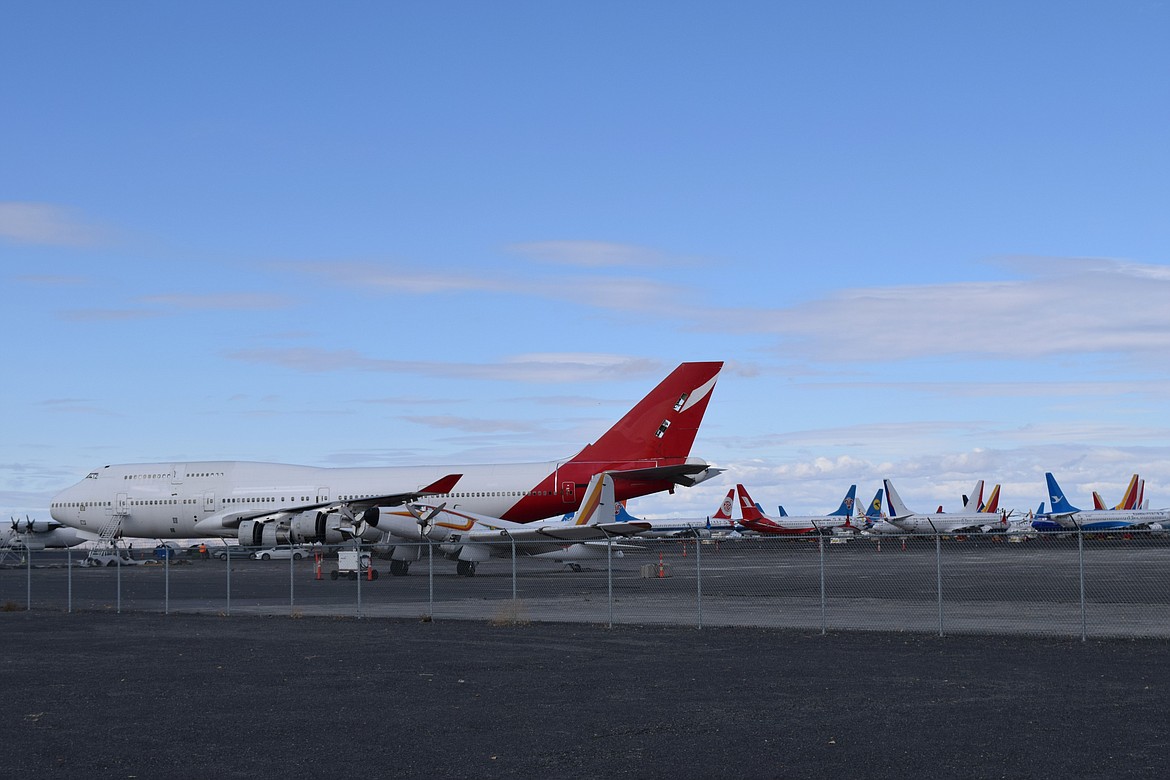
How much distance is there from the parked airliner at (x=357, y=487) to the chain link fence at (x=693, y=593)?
2.78 meters

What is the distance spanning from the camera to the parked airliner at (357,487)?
47.5m

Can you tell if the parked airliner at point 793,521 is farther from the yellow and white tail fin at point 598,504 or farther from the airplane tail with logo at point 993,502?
the yellow and white tail fin at point 598,504

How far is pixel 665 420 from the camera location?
163ft

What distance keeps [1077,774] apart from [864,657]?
7.59m

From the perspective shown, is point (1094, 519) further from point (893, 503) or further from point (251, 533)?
point (251, 533)

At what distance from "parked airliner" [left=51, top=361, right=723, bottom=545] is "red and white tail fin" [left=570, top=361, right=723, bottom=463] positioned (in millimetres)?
41

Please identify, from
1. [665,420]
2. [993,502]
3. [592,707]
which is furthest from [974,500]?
[592,707]

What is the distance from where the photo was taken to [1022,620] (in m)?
20.8

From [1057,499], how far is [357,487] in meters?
58.2

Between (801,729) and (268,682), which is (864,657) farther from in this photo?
(268,682)

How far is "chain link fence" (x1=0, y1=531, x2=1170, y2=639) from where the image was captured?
21.2 metres

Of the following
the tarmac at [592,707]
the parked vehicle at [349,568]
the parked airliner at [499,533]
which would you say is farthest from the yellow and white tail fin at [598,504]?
the tarmac at [592,707]

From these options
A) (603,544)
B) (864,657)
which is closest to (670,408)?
(603,544)

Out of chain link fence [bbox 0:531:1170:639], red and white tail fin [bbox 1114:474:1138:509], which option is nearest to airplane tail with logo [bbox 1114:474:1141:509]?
red and white tail fin [bbox 1114:474:1138:509]
